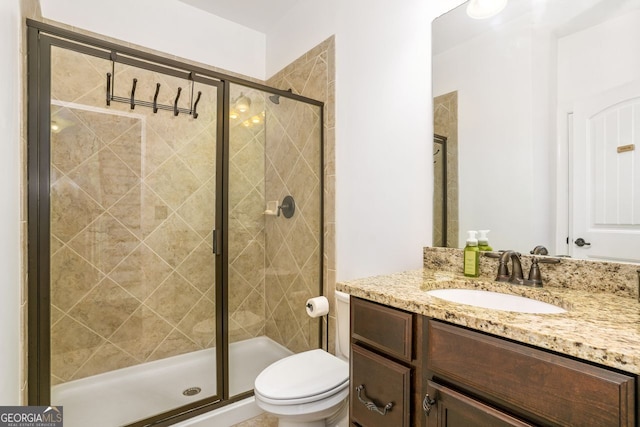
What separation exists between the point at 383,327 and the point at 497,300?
0.42 m

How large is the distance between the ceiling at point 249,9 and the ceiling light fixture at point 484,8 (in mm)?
1347

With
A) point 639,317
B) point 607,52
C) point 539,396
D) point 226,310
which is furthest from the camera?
point 226,310

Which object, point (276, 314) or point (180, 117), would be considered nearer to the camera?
point (180, 117)

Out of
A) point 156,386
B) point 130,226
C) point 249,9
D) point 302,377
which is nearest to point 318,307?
point 302,377

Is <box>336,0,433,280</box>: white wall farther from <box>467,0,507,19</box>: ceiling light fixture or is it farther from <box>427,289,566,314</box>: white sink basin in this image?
<box>427,289,566,314</box>: white sink basin

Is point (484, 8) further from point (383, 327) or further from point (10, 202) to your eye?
point (10, 202)

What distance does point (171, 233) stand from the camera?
1.98m

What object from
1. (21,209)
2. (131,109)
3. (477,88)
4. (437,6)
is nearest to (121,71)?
(131,109)

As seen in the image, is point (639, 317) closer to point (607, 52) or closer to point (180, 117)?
point (607, 52)

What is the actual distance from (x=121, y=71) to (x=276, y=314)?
166 cm

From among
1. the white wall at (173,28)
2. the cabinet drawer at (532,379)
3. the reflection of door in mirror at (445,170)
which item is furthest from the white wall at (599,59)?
the white wall at (173,28)

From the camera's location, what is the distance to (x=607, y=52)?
1.01 m

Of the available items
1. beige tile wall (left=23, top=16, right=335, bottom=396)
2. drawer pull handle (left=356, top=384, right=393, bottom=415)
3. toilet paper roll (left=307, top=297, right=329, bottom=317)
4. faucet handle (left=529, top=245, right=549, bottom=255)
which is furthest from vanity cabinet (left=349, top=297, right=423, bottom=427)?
beige tile wall (left=23, top=16, right=335, bottom=396)

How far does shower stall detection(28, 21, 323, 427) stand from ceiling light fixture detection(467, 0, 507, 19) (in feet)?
3.10
